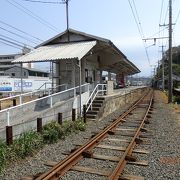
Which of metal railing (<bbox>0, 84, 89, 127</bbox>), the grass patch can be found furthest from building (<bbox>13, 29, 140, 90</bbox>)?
the grass patch

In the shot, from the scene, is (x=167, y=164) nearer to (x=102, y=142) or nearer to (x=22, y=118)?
(x=102, y=142)

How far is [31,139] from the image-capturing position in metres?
9.76

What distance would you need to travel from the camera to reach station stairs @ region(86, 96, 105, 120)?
1700cm

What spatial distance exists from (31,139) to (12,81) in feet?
128

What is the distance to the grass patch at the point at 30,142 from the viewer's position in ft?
27.3

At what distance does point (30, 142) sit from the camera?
9562 mm

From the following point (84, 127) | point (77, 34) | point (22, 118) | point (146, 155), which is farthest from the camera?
point (77, 34)

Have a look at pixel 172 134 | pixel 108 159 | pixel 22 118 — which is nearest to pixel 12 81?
pixel 22 118

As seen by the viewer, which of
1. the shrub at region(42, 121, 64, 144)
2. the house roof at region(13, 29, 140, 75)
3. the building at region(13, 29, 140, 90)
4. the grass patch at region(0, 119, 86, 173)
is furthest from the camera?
the building at region(13, 29, 140, 90)

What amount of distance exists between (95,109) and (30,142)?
8554 millimetres

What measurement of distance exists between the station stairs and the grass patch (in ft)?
12.8

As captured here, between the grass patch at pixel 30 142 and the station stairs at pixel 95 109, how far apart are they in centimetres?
389

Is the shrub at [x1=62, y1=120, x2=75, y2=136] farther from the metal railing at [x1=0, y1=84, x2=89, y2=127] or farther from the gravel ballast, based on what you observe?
the metal railing at [x1=0, y1=84, x2=89, y2=127]

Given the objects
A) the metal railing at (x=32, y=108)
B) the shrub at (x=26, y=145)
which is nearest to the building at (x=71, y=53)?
the metal railing at (x=32, y=108)
